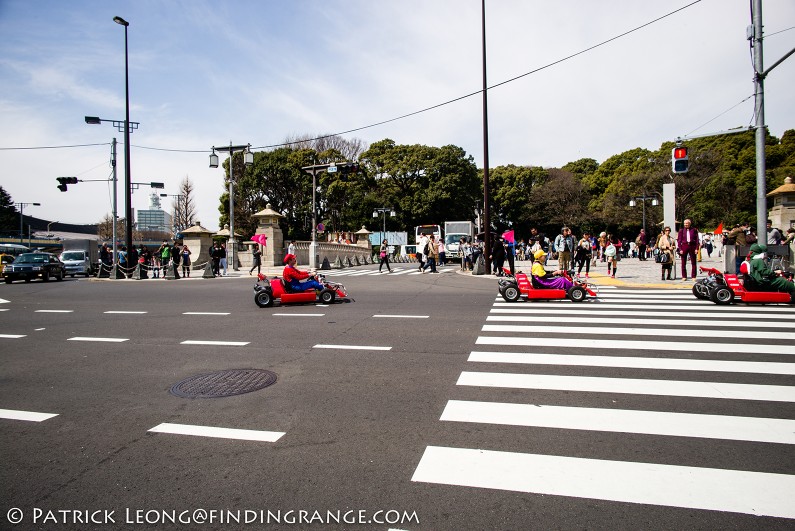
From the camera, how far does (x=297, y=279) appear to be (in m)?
11.7

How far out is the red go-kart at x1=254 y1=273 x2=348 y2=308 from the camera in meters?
11.4

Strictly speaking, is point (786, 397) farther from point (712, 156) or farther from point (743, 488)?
point (712, 156)

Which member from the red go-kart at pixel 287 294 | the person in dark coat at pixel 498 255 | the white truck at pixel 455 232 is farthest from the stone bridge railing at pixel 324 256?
the red go-kart at pixel 287 294

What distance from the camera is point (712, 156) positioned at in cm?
4209

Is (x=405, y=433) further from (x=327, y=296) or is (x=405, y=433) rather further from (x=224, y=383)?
(x=327, y=296)

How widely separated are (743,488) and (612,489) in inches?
30.9

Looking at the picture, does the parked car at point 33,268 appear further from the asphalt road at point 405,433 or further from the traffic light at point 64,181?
the asphalt road at point 405,433

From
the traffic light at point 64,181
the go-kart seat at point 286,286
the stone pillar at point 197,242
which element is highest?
the traffic light at point 64,181

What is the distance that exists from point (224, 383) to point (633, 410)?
4.12m

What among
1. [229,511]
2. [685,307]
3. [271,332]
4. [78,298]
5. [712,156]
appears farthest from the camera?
[712,156]

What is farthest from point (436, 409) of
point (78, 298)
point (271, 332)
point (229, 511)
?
point (78, 298)

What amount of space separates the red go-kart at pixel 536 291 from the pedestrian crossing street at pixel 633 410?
9.67ft

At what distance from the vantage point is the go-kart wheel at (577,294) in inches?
440

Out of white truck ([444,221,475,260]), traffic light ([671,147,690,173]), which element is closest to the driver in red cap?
traffic light ([671,147,690,173])
